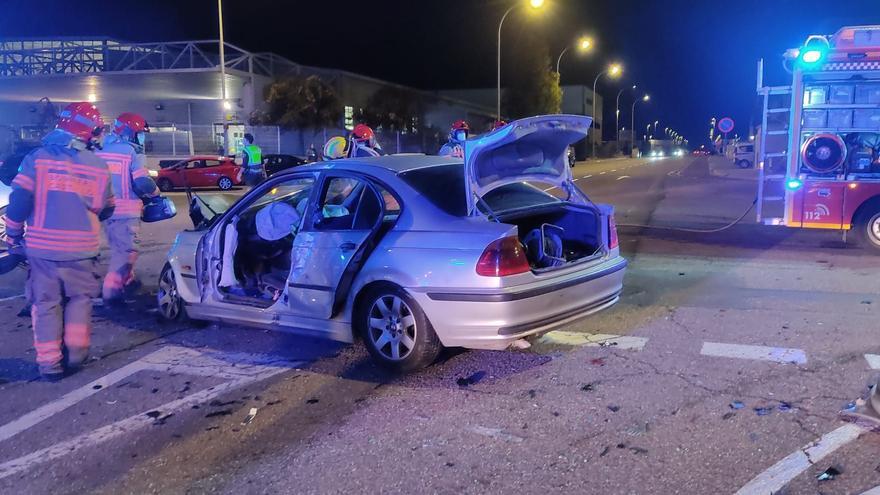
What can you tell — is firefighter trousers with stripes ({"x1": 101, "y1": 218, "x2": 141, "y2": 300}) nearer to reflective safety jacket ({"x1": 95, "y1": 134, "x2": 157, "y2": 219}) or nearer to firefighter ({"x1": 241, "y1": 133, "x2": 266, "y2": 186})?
reflective safety jacket ({"x1": 95, "y1": 134, "x2": 157, "y2": 219})

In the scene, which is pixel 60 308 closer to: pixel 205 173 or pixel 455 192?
pixel 455 192

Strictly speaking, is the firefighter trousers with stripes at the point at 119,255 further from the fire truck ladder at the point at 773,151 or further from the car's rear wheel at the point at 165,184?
the car's rear wheel at the point at 165,184

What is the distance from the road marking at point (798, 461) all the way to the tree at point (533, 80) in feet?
173

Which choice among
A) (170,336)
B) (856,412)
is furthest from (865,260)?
(170,336)

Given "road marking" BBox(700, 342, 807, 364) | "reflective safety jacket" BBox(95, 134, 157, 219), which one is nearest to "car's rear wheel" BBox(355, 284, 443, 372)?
"road marking" BBox(700, 342, 807, 364)

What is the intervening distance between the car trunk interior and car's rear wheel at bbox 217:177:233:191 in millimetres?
24068

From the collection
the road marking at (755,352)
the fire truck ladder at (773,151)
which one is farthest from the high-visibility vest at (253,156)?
the fire truck ladder at (773,151)

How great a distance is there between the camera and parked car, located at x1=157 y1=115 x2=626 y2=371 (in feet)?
15.5

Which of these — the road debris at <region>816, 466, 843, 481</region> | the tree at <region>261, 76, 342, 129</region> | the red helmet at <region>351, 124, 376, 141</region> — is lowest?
the road debris at <region>816, 466, 843, 481</region>

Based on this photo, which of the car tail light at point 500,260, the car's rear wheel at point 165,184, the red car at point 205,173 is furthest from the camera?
the car's rear wheel at point 165,184

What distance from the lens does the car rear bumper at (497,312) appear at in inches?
182

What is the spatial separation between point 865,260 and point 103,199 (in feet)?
29.6

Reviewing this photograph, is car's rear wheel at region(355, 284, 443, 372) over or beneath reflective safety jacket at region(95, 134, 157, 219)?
beneath

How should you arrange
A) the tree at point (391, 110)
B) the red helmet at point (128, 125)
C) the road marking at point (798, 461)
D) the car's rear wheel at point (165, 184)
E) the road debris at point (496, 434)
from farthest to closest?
the tree at point (391, 110) < the car's rear wheel at point (165, 184) < the red helmet at point (128, 125) < the road debris at point (496, 434) < the road marking at point (798, 461)
